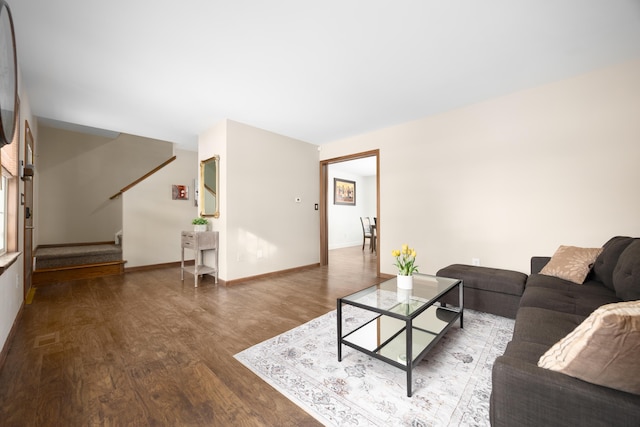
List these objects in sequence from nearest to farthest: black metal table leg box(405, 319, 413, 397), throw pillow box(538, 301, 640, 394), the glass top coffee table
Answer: throw pillow box(538, 301, 640, 394) → black metal table leg box(405, 319, 413, 397) → the glass top coffee table

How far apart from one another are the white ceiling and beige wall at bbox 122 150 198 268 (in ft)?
5.61

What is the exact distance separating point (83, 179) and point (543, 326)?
23.8 ft

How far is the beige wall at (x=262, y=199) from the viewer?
381cm

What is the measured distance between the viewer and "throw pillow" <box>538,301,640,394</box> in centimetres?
70

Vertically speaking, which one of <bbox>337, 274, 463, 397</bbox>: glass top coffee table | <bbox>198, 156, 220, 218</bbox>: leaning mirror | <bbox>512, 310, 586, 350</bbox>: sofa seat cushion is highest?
<bbox>198, 156, 220, 218</bbox>: leaning mirror

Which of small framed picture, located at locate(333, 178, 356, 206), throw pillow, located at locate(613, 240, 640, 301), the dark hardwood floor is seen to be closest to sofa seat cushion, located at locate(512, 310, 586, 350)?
throw pillow, located at locate(613, 240, 640, 301)

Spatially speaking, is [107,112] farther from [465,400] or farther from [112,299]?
[465,400]

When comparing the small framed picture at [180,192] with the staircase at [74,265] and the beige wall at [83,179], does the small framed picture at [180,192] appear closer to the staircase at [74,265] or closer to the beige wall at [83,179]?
the staircase at [74,265]

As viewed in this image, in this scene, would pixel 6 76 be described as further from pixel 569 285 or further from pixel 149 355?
pixel 569 285

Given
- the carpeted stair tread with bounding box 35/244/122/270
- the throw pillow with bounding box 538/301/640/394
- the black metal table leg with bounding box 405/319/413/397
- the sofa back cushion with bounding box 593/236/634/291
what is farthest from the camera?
the carpeted stair tread with bounding box 35/244/122/270

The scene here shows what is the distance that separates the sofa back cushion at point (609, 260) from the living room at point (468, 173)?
0.59m

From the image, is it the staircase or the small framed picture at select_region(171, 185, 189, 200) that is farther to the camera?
the small framed picture at select_region(171, 185, 189, 200)

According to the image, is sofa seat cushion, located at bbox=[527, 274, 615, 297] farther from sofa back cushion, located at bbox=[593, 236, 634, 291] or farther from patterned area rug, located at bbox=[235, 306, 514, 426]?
patterned area rug, located at bbox=[235, 306, 514, 426]

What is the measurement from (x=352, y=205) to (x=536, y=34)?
21.8 ft
